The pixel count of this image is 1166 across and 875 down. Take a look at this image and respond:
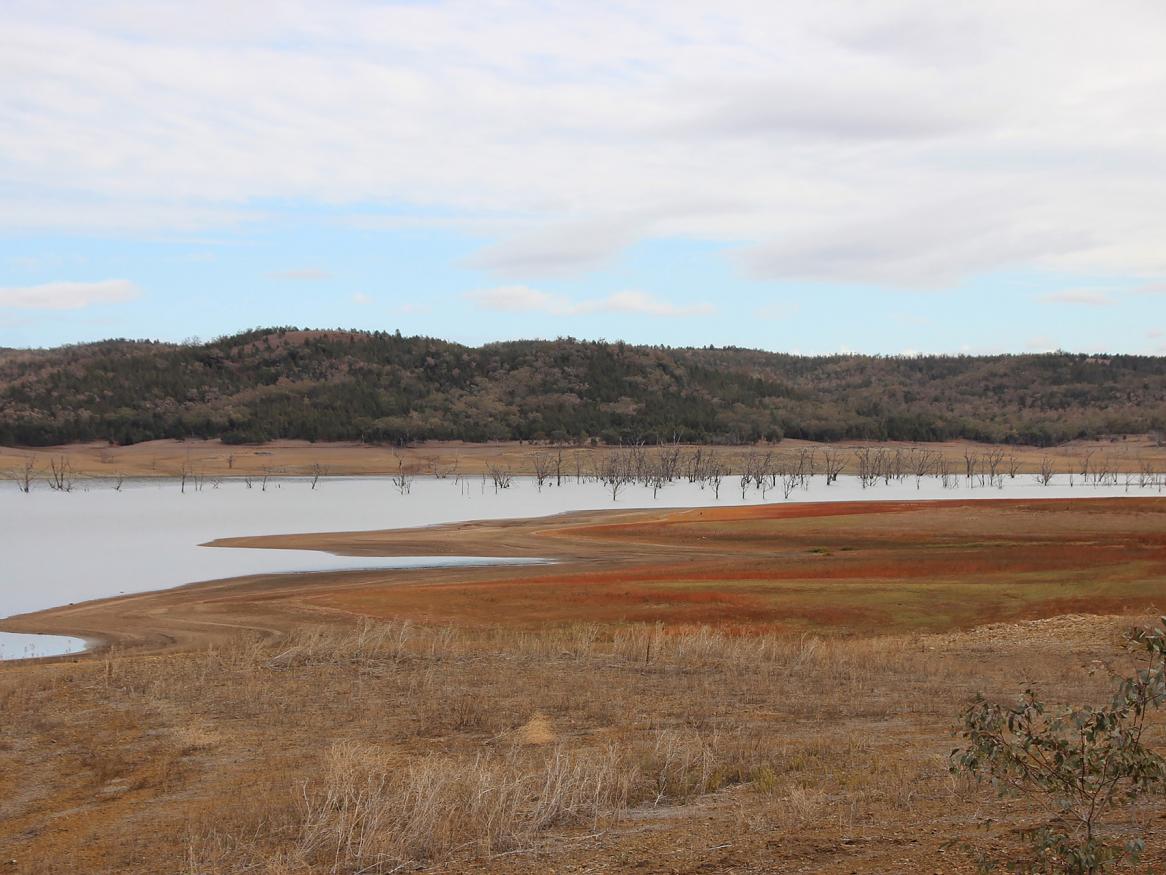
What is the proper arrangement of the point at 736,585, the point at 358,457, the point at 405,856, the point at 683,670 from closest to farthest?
the point at 405,856 → the point at 683,670 → the point at 736,585 → the point at 358,457

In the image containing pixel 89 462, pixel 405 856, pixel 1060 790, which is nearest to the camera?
pixel 1060 790

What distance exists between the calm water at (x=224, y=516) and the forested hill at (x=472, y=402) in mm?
44102

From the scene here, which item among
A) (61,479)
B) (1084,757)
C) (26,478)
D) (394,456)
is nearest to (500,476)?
(394,456)

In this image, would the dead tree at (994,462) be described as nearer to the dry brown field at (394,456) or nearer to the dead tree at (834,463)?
the dry brown field at (394,456)

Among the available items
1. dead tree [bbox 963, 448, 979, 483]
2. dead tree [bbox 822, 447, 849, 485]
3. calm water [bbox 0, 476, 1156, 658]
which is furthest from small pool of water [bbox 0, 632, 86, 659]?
dead tree [bbox 963, 448, 979, 483]

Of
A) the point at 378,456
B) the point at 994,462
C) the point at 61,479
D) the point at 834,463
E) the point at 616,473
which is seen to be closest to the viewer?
the point at 61,479

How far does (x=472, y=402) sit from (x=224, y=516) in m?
105

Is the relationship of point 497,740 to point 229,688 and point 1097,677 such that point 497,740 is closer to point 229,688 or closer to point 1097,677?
point 229,688

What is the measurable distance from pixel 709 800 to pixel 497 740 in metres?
3.71

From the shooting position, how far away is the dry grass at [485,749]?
362 inches

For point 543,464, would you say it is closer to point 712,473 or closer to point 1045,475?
point 712,473

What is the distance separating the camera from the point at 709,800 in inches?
412

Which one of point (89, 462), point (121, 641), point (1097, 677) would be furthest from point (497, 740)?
point (89, 462)

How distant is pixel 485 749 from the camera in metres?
13.0
